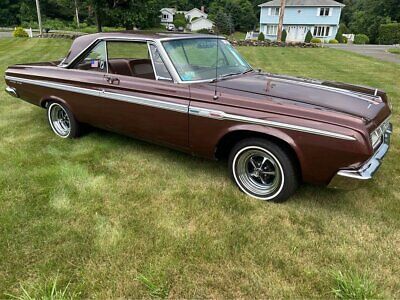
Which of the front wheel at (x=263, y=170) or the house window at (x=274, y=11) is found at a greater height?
the house window at (x=274, y=11)

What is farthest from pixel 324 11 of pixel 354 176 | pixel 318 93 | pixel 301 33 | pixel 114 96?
pixel 354 176

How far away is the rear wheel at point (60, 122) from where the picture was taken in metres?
4.95

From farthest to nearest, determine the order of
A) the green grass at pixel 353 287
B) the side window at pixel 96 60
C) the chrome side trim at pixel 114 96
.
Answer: the side window at pixel 96 60 → the chrome side trim at pixel 114 96 → the green grass at pixel 353 287

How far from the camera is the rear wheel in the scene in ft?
16.3

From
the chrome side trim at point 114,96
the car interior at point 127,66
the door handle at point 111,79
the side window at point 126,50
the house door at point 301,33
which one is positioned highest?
the side window at point 126,50

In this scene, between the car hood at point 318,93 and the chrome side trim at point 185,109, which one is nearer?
the chrome side trim at point 185,109

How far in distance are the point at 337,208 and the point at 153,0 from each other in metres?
26.2

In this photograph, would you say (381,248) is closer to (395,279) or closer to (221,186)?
(395,279)

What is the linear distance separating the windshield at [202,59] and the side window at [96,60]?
1.02 metres

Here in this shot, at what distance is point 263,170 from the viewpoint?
3455 millimetres

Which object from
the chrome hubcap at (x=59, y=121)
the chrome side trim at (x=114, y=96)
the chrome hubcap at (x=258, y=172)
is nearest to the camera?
the chrome hubcap at (x=258, y=172)

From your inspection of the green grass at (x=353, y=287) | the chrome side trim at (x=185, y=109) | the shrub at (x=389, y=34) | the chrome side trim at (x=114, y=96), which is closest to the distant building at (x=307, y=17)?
the shrub at (x=389, y=34)

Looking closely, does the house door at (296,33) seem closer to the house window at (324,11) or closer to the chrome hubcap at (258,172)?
the house window at (324,11)

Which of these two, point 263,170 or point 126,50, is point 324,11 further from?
point 263,170
